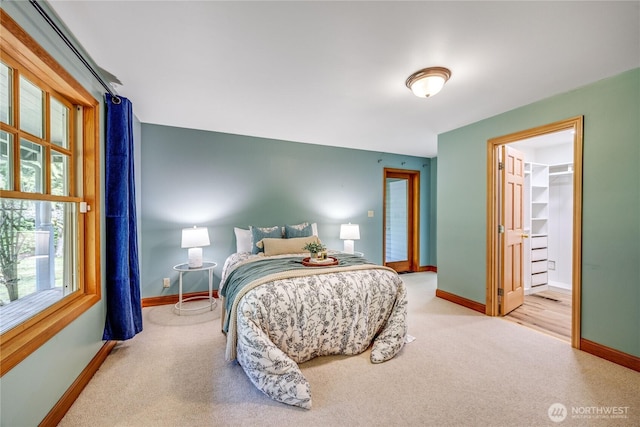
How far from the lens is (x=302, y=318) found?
1.99 m

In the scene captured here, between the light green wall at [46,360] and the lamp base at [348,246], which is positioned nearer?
the light green wall at [46,360]

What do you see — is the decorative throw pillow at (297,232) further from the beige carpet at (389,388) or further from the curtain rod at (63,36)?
the curtain rod at (63,36)

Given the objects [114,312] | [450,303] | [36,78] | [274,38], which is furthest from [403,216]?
[36,78]

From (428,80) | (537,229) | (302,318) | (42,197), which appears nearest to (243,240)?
(302,318)

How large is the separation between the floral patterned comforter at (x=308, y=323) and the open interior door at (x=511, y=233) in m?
1.59

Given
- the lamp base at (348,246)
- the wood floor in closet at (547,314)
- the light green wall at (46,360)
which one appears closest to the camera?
the light green wall at (46,360)

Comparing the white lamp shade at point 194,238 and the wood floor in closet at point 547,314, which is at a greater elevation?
the white lamp shade at point 194,238

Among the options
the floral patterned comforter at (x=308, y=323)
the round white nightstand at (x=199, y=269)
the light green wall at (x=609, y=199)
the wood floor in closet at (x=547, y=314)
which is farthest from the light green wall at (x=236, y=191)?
the light green wall at (x=609, y=199)

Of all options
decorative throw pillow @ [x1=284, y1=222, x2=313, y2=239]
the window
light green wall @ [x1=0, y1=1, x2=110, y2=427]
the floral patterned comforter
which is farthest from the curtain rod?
decorative throw pillow @ [x1=284, y1=222, x2=313, y2=239]

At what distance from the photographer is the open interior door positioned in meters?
3.06

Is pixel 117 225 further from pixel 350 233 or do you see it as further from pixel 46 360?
pixel 350 233

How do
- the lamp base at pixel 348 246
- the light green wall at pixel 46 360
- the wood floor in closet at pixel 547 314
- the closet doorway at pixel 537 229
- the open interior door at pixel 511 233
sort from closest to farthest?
the light green wall at pixel 46 360 < the closet doorway at pixel 537 229 < the wood floor in closet at pixel 547 314 < the open interior door at pixel 511 233 < the lamp base at pixel 348 246

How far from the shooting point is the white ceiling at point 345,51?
4.82 ft

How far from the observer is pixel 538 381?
1.86 metres
